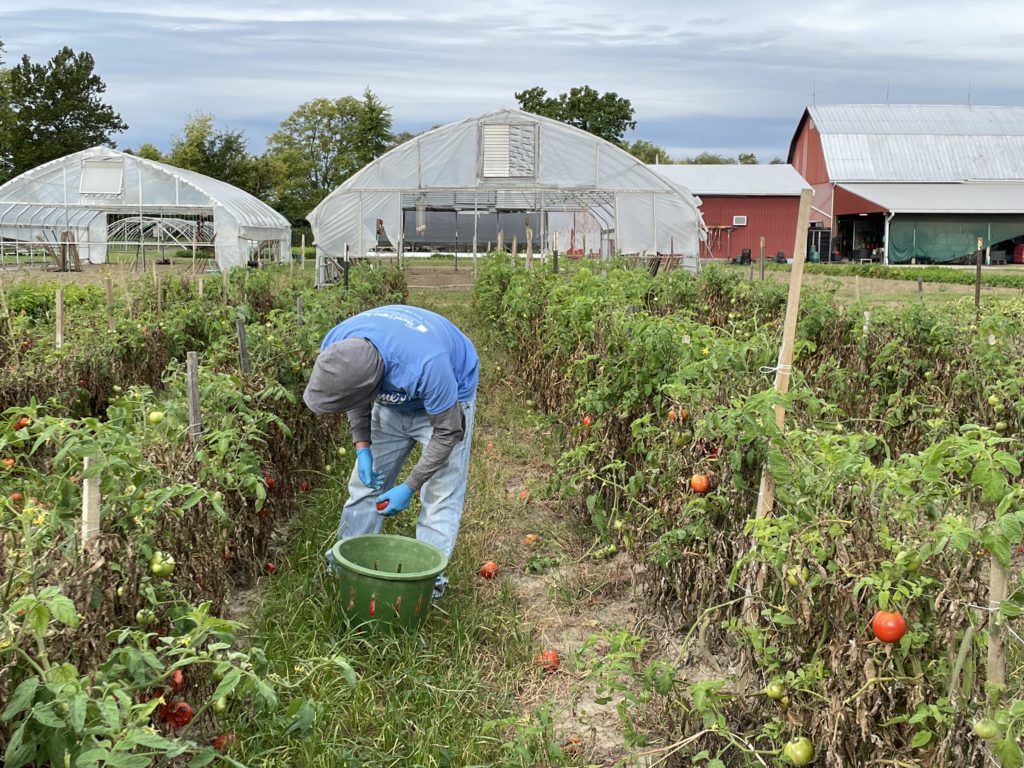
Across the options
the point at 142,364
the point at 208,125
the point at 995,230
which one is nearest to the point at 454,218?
the point at 208,125

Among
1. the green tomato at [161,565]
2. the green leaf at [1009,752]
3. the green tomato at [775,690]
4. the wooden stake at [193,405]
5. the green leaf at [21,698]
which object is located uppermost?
the wooden stake at [193,405]

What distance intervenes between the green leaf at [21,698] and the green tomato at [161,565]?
2.47 ft

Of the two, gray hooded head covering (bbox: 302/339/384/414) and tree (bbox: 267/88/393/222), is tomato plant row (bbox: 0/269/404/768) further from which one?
tree (bbox: 267/88/393/222)

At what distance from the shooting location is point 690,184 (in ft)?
131

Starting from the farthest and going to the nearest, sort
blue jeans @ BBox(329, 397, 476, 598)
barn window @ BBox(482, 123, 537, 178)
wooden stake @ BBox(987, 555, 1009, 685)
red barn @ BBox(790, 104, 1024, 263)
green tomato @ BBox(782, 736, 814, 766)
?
Result: red barn @ BBox(790, 104, 1024, 263) < barn window @ BBox(482, 123, 537, 178) < blue jeans @ BBox(329, 397, 476, 598) < green tomato @ BBox(782, 736, 814, 766) < wooden stake @ BBox(987, 555, 1009, 685)

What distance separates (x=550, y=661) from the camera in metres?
3.83

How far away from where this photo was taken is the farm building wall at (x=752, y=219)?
127ft

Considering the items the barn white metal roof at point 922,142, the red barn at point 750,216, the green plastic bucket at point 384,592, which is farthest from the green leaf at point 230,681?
the barn white metal roof at point 922,142

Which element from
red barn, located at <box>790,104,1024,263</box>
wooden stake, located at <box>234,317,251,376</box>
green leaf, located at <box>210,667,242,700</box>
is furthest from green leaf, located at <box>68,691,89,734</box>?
red barn, located at <box>790,104,1024,263</box>

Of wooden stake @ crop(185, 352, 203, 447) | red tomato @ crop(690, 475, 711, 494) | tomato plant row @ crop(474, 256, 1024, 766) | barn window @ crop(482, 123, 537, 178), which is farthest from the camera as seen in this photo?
barn window @ crop(482, 123, 537, 178)

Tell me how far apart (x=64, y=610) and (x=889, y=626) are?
1.80 metres

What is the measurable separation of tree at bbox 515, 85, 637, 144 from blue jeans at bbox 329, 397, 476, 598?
5239 centimetres

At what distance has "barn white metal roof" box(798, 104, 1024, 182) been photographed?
38.5m

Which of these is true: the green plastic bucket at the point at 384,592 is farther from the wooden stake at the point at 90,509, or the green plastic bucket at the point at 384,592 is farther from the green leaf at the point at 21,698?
the green leaf at the point at 21,698
